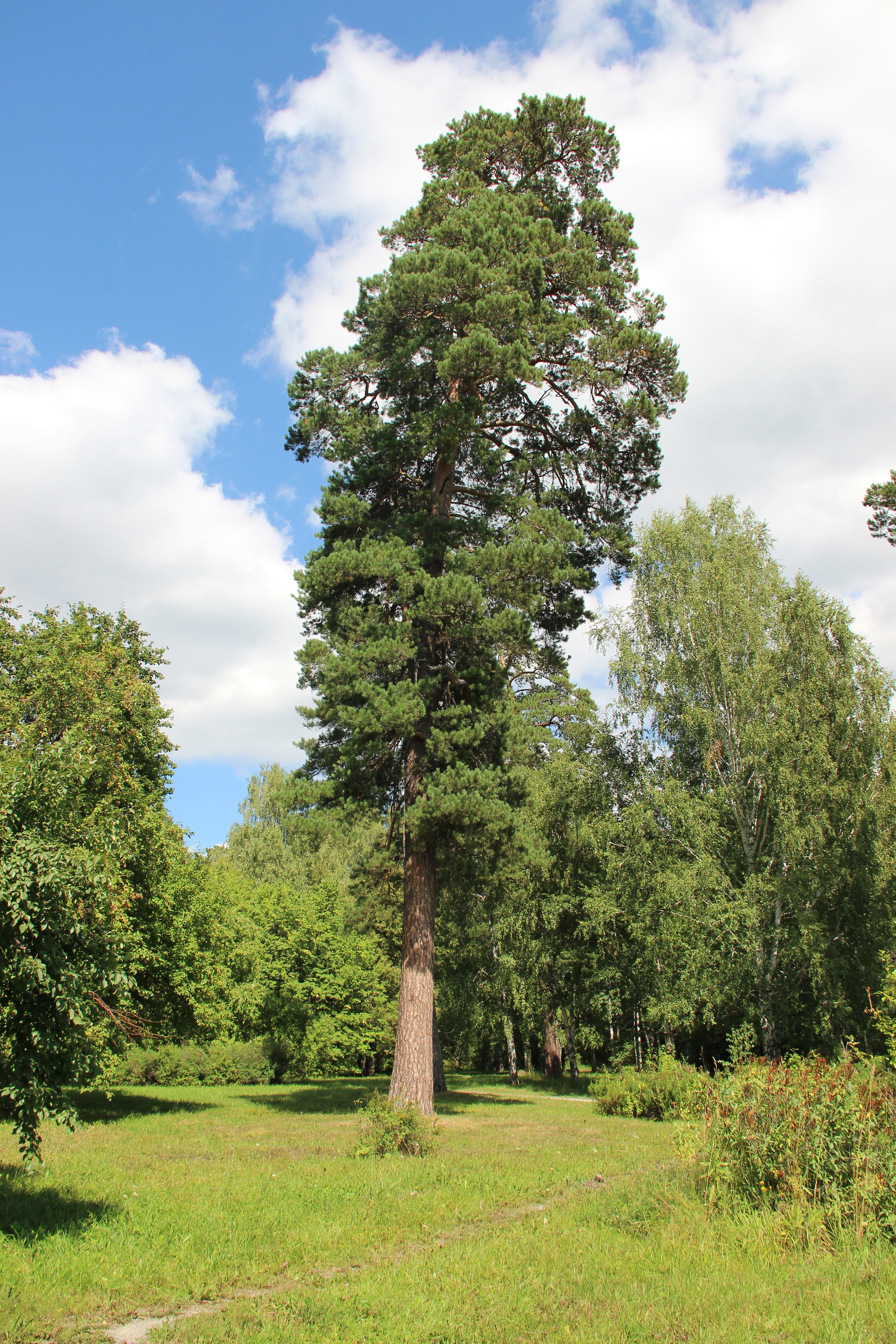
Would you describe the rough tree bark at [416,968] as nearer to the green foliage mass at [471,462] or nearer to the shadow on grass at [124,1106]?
the green foliage mass at [471,462]

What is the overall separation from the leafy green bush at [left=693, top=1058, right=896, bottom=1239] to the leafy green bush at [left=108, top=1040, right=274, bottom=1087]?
2696 centimetres

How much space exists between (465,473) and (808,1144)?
13887 mm

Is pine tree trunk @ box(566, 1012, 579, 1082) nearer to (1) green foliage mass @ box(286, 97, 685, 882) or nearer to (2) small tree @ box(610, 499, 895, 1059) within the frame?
(2) small tree @ box(610, 499, 895, 1059)

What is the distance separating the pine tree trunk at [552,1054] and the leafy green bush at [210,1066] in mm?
10528

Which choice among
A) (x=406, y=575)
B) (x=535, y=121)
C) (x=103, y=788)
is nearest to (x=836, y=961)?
(x=406, y=575)

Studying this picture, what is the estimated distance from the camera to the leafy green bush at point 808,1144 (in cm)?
619

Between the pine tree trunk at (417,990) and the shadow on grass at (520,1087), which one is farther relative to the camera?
the shadow on grass at (520,1087)

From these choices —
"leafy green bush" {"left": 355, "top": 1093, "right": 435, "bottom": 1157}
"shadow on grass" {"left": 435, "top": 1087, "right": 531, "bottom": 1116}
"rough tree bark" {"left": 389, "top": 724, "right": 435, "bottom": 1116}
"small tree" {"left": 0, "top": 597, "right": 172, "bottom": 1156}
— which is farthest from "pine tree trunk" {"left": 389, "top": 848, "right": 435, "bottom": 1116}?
"small tree" {"left": 0, "top": 597, "right": 172, "bottom": 1156}

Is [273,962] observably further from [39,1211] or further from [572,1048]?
[39,1211]

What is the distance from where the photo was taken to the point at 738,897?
66.5 feet

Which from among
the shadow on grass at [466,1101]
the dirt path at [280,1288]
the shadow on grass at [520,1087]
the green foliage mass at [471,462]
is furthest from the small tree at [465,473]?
the shadow on grass at [520,1087]

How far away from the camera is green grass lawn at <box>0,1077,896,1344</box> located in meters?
4.84

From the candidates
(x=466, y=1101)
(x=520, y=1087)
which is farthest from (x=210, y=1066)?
(x=466, y=1101)

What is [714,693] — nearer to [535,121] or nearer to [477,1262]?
[535,121]
